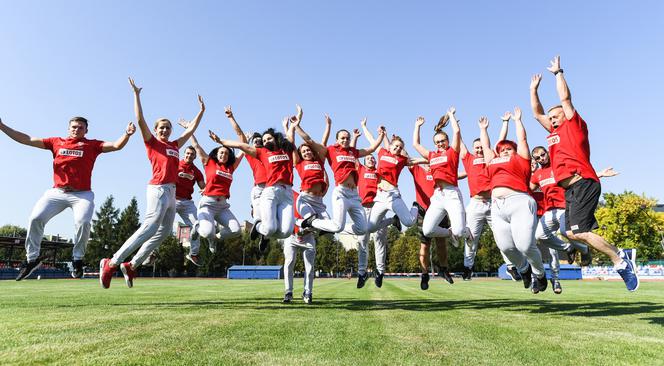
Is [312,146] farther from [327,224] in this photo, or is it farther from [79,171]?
[79,171]

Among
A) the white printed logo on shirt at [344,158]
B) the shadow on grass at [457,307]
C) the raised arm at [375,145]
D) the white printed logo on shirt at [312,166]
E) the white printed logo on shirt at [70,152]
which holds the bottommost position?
the shadow on grass at [457,307]

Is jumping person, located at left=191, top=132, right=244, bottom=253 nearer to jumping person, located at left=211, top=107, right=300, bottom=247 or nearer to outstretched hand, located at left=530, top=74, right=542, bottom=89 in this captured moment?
jumping person, located at left=211, top=107, right=300, bottom=247

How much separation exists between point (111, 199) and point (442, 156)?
276 feet

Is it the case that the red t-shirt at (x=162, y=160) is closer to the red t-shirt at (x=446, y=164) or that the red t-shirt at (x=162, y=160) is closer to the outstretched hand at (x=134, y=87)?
the outstretched hand at (x=134, y=87)

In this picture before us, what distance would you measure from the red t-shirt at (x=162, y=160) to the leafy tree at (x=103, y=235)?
250 ft

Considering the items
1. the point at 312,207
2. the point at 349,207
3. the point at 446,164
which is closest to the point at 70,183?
the point at 312,207

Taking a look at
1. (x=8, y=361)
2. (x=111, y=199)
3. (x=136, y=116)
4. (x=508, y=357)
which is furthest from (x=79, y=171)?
(x=111, y=199)

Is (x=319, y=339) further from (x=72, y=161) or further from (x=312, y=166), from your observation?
(x=72, y=161)

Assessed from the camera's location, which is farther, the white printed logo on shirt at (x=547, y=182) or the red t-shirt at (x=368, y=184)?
the red t-shirt at (x=368, y=184)

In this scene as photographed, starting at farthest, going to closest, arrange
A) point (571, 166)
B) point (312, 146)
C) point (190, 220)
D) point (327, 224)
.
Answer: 1. point (190, 220)
2. point (312, 146)
3. point (327, 224)
4. point (571, 166)

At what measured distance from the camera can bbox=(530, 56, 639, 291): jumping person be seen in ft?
21.7

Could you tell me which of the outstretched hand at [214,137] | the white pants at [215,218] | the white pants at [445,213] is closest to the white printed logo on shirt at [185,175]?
the white pants at [215,218]

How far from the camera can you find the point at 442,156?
10.2m

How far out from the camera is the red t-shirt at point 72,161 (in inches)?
346
